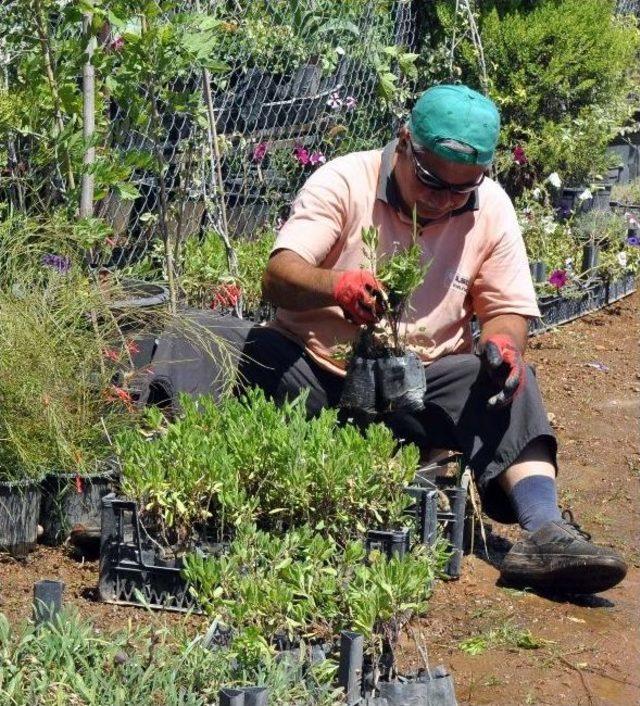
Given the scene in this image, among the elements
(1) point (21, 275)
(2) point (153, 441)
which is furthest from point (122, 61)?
(2) point (153, 441)

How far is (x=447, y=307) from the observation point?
4188mm

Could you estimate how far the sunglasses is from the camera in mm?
3967

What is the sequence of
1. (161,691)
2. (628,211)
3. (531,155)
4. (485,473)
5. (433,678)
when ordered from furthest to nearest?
(628,211)
(531,155)
(485,473)
(433,678)
(161,691)

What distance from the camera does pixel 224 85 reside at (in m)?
5.86

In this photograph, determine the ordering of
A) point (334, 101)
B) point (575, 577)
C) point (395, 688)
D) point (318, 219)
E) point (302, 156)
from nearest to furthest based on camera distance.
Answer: point (395, 688), point (575, 577), point (318, 219), point (302, 156), point (334, 101)

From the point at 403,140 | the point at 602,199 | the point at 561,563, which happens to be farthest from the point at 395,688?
the point at 602,199

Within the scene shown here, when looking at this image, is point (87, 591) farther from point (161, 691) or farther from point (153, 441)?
point (161, 691)

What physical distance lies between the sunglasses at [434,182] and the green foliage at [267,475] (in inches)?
35.5

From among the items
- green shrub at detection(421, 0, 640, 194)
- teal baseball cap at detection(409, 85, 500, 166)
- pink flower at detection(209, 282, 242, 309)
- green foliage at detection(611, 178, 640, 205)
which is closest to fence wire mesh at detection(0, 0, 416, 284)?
pink flower at detection(209, 282, 242, 309)

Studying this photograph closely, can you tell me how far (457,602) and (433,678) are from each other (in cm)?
103

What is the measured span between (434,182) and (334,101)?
3.05m

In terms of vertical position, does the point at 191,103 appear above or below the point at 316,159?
above

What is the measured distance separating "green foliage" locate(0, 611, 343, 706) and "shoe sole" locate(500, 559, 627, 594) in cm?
129

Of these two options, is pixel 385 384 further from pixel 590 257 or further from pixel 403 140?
pixel 590 257
